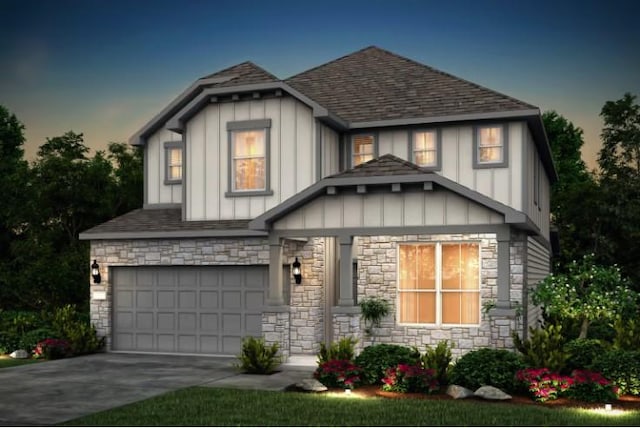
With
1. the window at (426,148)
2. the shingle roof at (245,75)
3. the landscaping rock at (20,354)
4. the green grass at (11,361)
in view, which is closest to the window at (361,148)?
the window at (426,148)

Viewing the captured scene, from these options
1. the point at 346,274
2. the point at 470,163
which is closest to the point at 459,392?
the point at 346,274

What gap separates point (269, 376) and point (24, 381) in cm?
492

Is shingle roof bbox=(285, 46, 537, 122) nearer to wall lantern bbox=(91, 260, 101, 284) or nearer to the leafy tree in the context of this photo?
the leafy tree

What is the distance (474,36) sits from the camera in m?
32.3

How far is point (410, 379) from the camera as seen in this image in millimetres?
13547

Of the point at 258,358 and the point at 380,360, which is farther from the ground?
the point at 380,360

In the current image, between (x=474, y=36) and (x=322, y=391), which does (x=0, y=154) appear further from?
(x=322, y=391)

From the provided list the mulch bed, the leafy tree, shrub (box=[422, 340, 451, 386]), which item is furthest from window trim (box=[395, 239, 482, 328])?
the mulch bed

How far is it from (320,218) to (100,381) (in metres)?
5.68

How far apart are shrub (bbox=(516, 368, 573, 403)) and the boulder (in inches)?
139

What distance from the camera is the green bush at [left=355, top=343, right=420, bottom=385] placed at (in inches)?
554

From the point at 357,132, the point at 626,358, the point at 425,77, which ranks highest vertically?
the point at 425,77

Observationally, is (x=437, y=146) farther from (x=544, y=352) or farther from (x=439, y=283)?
(x=544, y=352)

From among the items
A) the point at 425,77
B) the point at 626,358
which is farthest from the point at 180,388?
the point at 425,77
